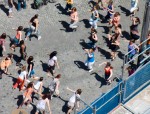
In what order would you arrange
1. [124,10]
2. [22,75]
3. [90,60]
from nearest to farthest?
[22,75], [90,60], [124,10]

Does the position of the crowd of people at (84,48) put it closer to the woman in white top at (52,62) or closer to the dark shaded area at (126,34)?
the woman in white top at (52,62)

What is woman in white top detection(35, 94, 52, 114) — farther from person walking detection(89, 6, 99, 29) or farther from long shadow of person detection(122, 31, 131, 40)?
long shadow of person detection(122, 31, 131, 40)

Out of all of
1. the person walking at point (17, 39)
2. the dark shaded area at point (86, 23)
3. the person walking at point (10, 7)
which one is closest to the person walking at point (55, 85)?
the person walking at point (17, 39)

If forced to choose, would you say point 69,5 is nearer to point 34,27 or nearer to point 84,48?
point 34,27

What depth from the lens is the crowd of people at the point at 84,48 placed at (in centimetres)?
2280

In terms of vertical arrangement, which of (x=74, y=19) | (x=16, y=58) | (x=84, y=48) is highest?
(x=74, y=19)

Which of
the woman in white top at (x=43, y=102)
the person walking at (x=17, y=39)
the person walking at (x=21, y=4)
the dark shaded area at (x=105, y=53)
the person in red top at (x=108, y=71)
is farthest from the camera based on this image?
the person walking at (x=21, y=4)

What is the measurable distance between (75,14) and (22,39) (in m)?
2.91

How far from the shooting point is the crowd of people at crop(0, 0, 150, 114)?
74.8 feet

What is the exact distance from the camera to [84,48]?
2639 cm

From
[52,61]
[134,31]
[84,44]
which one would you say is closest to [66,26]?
[84,44]

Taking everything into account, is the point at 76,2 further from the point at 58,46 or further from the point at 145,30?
the point at 145,30

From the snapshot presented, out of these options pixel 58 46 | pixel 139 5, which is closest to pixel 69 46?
pixel 58 46

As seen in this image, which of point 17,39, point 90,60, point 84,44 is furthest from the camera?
point 84,44
